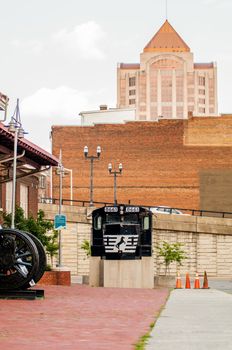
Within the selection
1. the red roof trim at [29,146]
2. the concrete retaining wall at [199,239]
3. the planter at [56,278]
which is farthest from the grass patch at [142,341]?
the concrete retaining wall at [199,239]

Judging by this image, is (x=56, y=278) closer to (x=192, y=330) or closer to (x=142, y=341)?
(x=192, y=330)

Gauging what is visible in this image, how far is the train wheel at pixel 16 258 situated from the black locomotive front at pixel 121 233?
12054 millimetres

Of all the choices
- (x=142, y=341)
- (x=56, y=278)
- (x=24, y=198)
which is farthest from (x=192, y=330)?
(x=24, y=198)

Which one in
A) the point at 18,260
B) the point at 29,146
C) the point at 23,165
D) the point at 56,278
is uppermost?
the point at 29,146

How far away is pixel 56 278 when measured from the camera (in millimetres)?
26266

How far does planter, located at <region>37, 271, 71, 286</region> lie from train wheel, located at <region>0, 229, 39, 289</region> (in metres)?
8.83

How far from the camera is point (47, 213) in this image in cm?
5469

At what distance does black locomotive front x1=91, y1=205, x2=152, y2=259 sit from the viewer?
2905cm

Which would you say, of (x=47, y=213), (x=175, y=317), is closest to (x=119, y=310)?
(x=175, y=317)

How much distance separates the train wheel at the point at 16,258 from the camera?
54.9ft

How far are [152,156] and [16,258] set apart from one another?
228ft

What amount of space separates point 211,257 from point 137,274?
34.4 metres

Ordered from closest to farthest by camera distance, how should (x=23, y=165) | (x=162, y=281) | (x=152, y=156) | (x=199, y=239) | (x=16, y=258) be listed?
(x=16, y=258), (x=23, y=165), (x=162, y=281), (x=199, y=239), (x=152, y=156)

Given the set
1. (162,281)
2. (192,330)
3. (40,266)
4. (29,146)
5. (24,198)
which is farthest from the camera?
(24,198)
